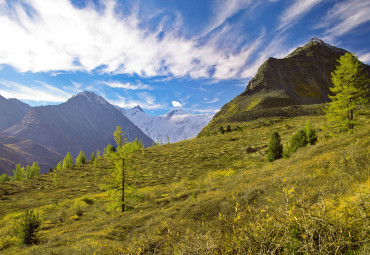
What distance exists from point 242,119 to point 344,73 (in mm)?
54835

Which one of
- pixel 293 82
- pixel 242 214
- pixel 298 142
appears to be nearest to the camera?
pixel 242 214

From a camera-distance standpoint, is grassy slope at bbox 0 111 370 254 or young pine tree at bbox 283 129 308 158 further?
young pine tree at bbox 283 129 308 158

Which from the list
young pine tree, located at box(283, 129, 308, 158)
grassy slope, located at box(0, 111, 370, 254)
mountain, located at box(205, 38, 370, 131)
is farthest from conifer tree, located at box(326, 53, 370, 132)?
mountain, located at box(205, 38, 370, 131)

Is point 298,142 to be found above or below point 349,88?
below

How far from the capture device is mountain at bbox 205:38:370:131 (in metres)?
101

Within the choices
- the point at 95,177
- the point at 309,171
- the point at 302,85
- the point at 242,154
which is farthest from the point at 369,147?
the point at 302,85

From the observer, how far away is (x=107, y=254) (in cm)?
605

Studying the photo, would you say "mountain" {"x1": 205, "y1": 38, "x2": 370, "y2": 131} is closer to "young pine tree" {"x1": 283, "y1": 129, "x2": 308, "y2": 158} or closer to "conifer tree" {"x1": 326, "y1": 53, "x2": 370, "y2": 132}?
"young pine tree" {"x1": 283, "y1": 129, "x2": 308, "y2": 158}

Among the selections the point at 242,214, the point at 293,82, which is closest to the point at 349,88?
the point at 242,214

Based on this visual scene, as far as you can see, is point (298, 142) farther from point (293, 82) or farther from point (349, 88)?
point (293, 82)

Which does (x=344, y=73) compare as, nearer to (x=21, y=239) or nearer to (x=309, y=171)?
(x=309, y=171)

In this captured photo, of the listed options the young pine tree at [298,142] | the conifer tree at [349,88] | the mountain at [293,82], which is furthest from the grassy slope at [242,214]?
the mountain at [293,82]

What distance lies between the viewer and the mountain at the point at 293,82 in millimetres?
101188

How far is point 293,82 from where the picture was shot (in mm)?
128500
